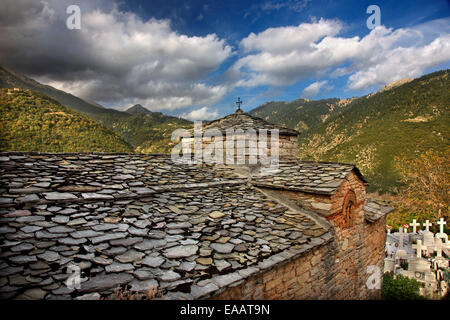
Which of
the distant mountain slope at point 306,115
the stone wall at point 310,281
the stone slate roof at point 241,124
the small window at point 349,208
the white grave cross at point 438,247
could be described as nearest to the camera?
the stone wall at point 310,281

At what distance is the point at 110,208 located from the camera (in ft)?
12.3

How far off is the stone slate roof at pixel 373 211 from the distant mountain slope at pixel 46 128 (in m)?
21.7

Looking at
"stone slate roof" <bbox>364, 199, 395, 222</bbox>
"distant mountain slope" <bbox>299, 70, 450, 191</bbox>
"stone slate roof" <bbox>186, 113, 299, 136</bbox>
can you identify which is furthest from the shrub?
"distant mountain slope" <bbox>299, 70, 450, 191</bbox>

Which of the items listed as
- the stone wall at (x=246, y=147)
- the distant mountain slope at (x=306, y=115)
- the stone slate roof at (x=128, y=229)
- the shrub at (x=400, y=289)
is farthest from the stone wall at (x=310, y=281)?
the distant mountain slope at (x=306, y=115)

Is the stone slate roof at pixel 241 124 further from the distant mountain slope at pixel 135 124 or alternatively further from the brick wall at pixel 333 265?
the distant mountain slope at pixel 135 124

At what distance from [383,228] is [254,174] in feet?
15.5

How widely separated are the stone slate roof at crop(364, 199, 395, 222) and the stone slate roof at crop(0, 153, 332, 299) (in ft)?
8.88

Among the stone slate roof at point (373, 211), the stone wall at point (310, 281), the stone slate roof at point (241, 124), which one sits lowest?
the stone wall at point (310, 281)

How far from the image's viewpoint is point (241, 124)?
785cm

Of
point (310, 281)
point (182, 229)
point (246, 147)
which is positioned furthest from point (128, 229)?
point (246, 147)

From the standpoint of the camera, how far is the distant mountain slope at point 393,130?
29.2 metres

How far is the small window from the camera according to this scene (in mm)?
5301

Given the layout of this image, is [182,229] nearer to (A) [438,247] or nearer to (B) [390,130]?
(A) [438,247]
